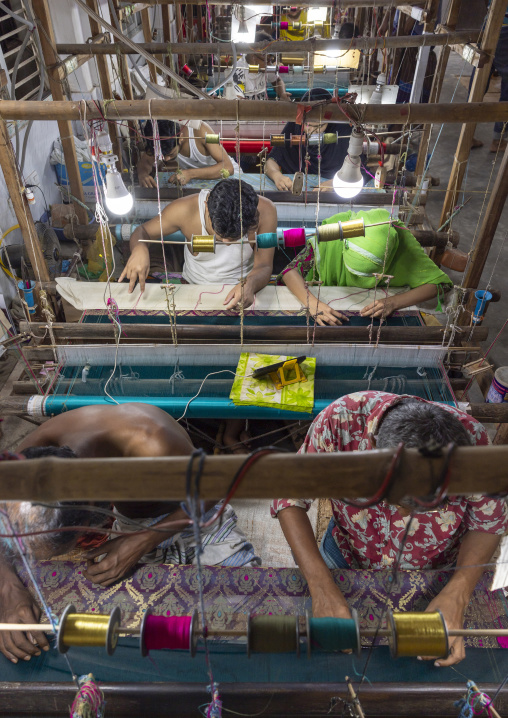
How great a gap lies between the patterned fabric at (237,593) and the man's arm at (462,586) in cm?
8

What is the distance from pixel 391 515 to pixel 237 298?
185 cm

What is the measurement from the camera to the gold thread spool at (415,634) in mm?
1104

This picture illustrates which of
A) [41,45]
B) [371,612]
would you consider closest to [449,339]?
[371,612]

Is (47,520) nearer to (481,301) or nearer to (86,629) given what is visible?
(86,629)

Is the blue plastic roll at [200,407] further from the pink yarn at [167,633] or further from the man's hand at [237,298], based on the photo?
the pink yarn at [167,633]

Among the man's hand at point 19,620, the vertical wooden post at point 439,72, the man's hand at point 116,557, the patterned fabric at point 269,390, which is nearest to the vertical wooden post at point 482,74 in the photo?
the vertical wooden post at point 439,72

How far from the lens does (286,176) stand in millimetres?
5367

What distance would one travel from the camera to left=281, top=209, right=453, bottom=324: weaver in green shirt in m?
3.27

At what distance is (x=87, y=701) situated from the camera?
127 centimetres

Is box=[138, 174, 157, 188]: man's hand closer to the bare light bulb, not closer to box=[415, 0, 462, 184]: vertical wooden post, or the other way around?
the bare light bulb

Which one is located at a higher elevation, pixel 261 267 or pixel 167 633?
pixel 167 633

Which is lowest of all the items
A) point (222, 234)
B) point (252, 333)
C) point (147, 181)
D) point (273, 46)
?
point (147, 181)

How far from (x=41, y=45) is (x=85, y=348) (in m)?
2.32

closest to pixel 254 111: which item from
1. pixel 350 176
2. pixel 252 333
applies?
pixel 350 176
